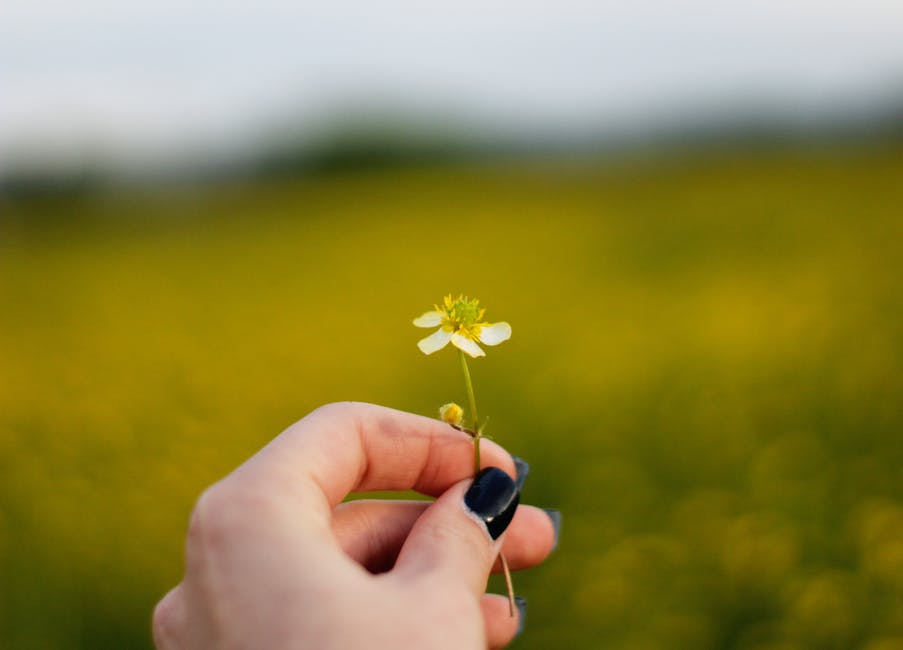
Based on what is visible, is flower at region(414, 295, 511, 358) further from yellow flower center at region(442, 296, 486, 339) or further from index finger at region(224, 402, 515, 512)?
index finger at region(224, 402, 515, 512)

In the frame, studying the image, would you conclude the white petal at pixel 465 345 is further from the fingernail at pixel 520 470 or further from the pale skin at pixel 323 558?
the fingernail at pixel 520 470

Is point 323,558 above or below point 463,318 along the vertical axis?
below

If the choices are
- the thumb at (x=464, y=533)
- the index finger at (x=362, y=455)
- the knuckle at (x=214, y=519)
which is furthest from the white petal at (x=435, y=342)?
the knuckle at (x=214, y=519)

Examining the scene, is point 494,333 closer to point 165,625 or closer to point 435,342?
point 435,342

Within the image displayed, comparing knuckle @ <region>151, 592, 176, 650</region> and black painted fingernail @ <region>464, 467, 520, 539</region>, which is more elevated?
black painted fingernail @ <region>464, 467, 520, 539</region>

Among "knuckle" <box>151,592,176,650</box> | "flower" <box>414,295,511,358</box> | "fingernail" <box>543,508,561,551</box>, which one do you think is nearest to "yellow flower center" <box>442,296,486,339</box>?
"flower" <box>414,295,511,358</box>

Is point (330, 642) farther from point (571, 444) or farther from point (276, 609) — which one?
point (571, 444)

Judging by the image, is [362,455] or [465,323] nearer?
[362,455]

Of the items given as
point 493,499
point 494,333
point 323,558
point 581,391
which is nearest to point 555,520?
point 493,499
